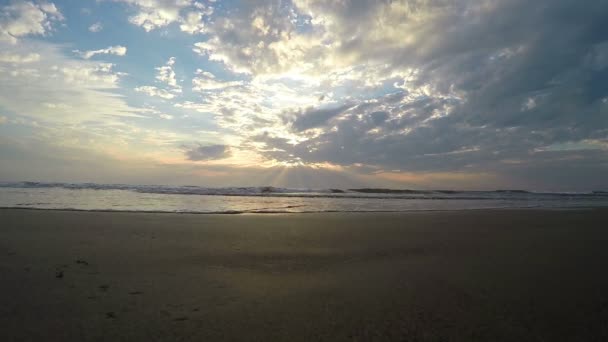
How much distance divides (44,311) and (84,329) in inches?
27.8

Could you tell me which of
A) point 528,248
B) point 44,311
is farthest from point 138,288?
point 528,248

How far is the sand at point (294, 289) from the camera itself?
112 inches

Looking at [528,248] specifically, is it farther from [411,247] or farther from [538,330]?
[538,330]

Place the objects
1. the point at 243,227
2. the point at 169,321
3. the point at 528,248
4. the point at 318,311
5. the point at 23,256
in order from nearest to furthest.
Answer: the point at 169,321
the point at 318,311
the point at 23,256
the point at 528,248
the point at 243,227

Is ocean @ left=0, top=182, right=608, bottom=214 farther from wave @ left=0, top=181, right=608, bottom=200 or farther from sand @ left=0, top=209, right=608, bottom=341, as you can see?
sand @ left=0, top=209, right=608, bottom=341

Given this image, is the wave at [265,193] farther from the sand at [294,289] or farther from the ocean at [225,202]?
the sand at [294,289]

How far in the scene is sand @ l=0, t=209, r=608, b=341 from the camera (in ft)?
9.32

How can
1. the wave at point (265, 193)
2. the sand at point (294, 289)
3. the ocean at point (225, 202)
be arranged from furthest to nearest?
the wave at point (265, 193)
the ocean at point (225, 202)
the sand at point (294, 289)

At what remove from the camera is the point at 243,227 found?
376 inches

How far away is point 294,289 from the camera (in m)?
3.95

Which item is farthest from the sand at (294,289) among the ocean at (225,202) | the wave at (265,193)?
the wave at (265,193)

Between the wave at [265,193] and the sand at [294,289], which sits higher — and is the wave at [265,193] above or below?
above

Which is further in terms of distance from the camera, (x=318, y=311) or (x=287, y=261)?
(x=287, y=261)

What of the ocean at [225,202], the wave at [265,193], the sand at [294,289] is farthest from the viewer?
the wave at [265,193]
